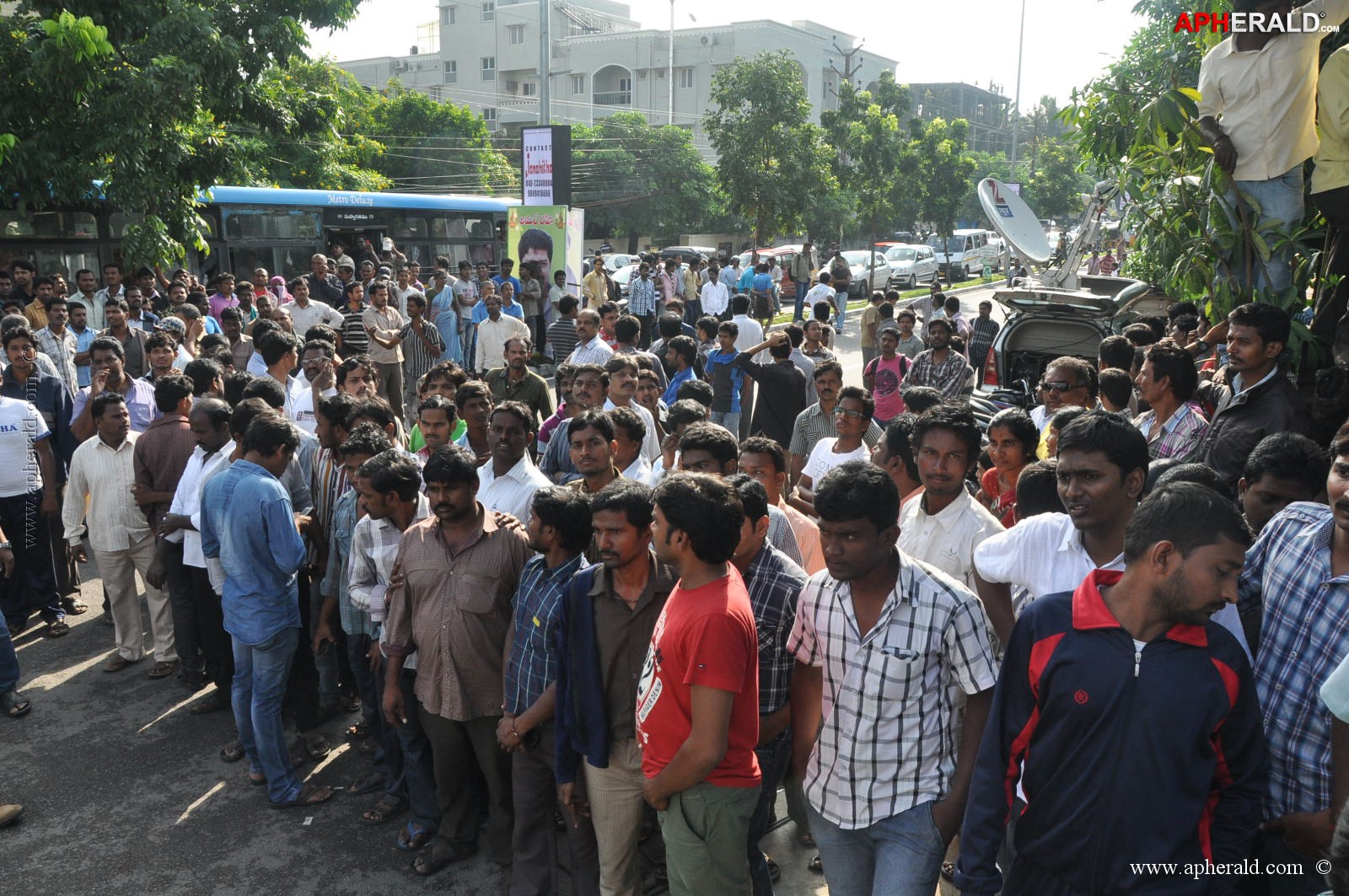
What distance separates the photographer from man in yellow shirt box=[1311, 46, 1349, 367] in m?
5.10

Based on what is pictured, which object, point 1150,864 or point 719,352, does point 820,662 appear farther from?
point 719,352

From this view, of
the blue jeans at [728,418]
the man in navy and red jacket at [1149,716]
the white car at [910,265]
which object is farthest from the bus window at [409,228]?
the man in navy and red jacket at [1149,716]

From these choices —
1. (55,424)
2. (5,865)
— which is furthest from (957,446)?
(55,424)

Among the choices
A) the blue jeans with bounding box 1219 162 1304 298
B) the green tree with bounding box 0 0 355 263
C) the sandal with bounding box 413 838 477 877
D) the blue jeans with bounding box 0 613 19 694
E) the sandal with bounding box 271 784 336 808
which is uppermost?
the green tree with bounding box 0 0 355 263

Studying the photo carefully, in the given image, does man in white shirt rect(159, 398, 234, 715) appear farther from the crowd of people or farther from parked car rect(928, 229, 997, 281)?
parked car rect(928, 229, 997, 281)

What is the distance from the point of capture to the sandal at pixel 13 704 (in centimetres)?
571

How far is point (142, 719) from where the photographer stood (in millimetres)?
5746

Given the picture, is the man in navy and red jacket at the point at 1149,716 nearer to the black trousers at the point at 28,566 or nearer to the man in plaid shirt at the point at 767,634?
the man in plaid shirt at the point at 767,634

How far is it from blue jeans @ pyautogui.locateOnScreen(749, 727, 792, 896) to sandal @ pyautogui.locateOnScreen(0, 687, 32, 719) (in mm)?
4466

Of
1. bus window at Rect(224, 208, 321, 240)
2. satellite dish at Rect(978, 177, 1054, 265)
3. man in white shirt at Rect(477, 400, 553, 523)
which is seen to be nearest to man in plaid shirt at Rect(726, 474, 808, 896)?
man in white shirt at Rect(477, 400, 553, 523)

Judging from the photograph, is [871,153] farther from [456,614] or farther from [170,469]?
[456,614]

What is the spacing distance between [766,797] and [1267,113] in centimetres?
431

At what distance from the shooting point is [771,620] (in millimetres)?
3432

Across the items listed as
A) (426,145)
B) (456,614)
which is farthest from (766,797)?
(426,145)
